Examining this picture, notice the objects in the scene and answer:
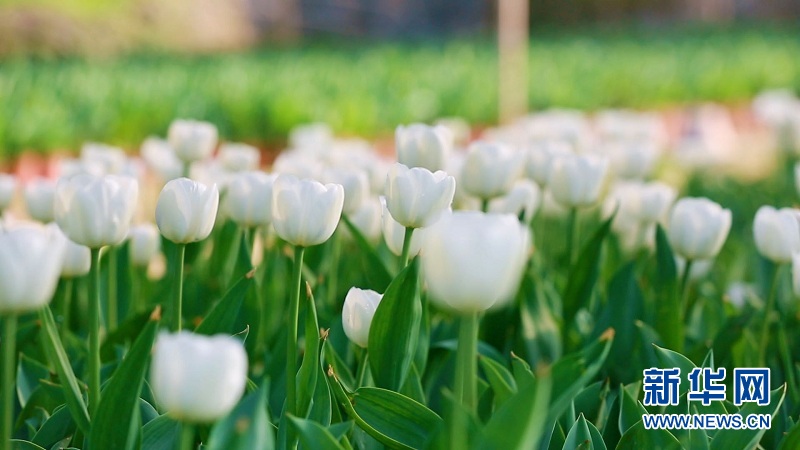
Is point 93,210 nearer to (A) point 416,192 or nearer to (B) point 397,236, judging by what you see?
(A) point 416,192

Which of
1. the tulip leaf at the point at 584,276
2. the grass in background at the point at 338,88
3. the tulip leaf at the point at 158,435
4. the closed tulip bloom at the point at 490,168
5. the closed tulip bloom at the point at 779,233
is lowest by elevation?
the grass in background at the point at 338,88

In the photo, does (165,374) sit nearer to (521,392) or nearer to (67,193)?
(521,392)

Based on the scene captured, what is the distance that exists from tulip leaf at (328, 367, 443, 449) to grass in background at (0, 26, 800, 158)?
10.5 ft

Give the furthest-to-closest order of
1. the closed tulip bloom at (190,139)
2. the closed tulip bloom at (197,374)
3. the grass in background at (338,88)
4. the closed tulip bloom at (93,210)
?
1. the grass in background at (338,88)
2. the closed tulip bloom at (190,139)
3. the closed tulip bloom at (93,210)
4. the closed tulip bloom at (197,374)

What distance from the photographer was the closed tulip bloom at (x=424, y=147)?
163cm

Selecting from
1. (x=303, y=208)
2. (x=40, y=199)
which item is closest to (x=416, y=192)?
(x=303, y=208)

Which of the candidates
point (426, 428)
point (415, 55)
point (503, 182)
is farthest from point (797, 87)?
point (426, 428)

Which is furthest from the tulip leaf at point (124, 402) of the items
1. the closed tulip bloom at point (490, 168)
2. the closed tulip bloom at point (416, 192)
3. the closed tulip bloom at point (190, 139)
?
the closed tulip bloom at point (190, 139)

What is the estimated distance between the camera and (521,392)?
0.82 meters

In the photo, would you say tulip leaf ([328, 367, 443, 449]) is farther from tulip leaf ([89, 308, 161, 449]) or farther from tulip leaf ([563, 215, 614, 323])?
tulip leaf ([563, 215, 614, 323])

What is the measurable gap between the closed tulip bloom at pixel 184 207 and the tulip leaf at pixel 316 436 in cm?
36

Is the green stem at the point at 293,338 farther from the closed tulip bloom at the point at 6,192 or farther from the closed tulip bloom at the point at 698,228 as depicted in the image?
the closed tulip bloom at the point at 6,192

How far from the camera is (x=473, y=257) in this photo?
843mm

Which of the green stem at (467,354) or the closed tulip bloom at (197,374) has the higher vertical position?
the closed tulip bloom at (197,374)
